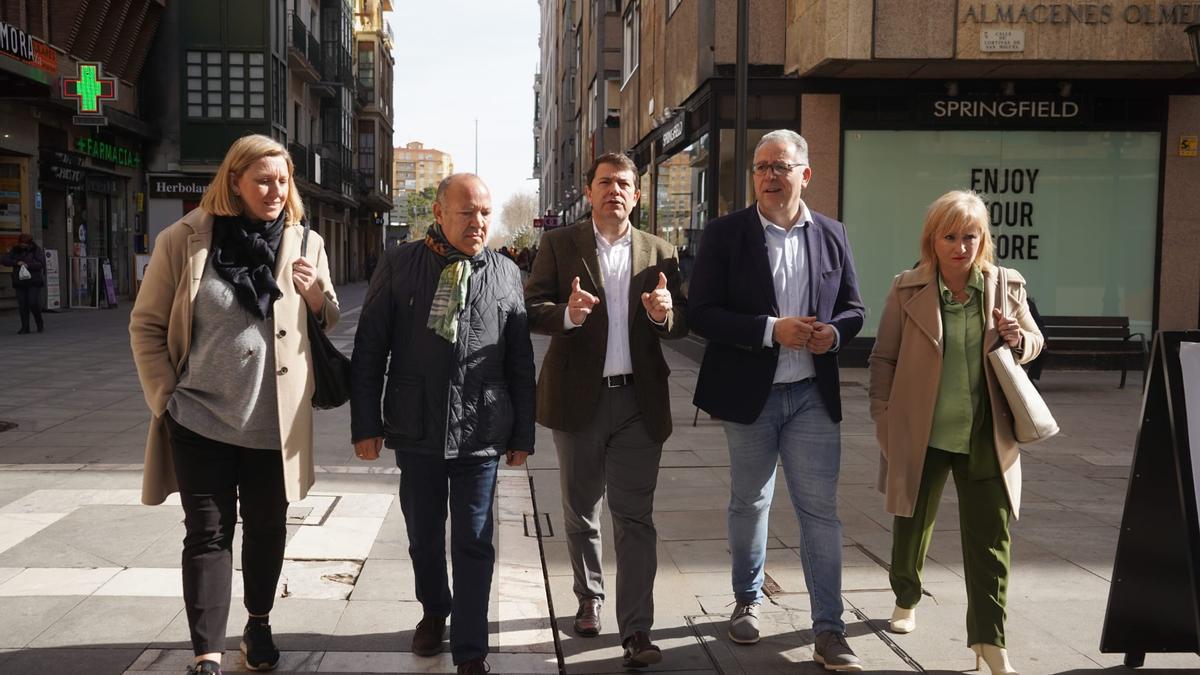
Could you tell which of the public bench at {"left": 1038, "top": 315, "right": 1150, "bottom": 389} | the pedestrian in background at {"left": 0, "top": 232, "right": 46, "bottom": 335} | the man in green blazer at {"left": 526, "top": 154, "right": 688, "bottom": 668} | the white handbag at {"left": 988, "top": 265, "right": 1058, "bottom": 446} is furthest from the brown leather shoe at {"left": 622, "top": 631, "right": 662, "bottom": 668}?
the pedestrian in background at {"left": 0, "top": 232, "right": 46, "bottom": 335}

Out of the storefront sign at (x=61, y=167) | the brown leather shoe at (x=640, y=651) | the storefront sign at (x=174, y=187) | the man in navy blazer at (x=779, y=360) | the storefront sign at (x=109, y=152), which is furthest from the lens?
the storefront sign at (x=174, y=187)

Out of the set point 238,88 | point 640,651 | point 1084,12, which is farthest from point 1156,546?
point 238,88

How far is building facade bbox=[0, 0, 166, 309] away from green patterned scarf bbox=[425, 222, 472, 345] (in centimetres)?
1847

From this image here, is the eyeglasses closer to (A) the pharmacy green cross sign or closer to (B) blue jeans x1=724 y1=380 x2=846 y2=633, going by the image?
(B) blue jeans x1=724 y1=380 x2=846 y2=633

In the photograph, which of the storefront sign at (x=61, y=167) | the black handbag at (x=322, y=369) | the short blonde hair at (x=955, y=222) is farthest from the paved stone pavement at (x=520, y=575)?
the storefront sign at (x=61, y=167)

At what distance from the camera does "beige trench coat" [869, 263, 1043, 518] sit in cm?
419

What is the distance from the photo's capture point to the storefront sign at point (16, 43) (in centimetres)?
1953

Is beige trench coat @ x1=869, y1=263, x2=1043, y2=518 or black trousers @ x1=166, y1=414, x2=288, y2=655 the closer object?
black trousers @ x1=166, y1=414, x2=288, y2=655

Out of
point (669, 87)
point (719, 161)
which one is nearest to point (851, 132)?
point (719, 161)

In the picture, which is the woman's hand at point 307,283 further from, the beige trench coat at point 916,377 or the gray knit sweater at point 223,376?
the beige trench coat at point 916,377

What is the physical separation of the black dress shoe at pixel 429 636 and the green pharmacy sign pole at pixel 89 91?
23.1 meters

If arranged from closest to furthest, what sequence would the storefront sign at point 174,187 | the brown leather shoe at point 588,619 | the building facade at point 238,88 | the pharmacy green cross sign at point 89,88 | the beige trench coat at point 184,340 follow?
the beige trench coat at point 184,340
the brown leather shoe at point 588,619
the pharmacy green cross sign at point 89,88
the storefront sign at point 174,187
the building facade at point 238,88

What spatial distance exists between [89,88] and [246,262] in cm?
2342

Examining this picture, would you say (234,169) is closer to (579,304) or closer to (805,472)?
(579,304)
